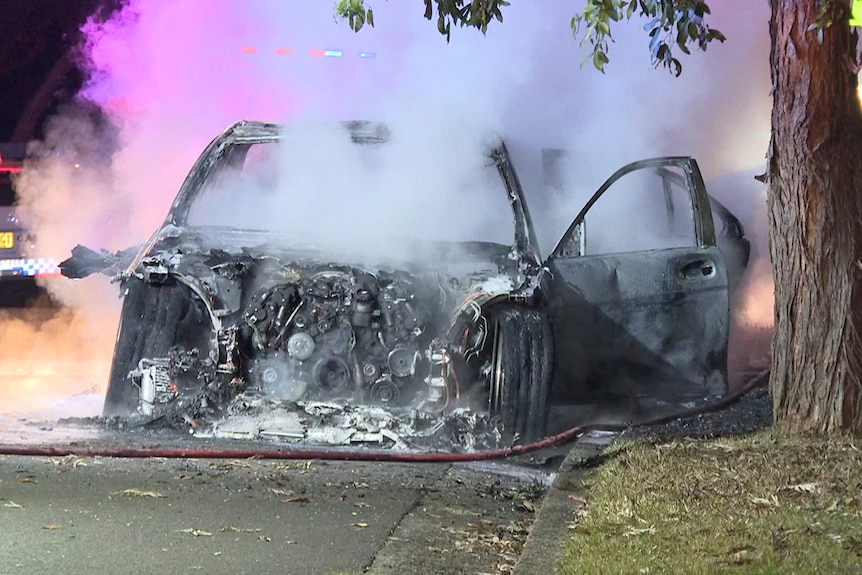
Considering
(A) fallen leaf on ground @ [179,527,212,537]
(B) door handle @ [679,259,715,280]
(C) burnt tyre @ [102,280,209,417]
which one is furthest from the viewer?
(B) door handle @ [679,259,715,280]

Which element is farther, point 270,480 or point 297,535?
point 270,480

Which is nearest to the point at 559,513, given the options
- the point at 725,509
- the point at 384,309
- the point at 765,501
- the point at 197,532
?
the point at 725,509

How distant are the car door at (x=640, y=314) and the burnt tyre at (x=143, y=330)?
84.9 inches

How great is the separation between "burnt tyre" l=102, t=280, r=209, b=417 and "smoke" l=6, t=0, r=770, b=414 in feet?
3.29

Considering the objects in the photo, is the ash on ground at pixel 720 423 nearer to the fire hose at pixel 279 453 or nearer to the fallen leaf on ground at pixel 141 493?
the fire hose at pixel 279 453

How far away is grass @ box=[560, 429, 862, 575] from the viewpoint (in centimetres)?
360

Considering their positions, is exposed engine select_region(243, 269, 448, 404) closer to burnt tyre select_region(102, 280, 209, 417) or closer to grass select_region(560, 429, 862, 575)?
burnt tyre select_region(102, 280, 209, 417)

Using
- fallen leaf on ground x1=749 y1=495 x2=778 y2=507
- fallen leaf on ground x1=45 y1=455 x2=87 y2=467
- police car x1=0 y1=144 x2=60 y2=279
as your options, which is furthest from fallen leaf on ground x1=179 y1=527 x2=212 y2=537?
police car x1=0 y1=144 x2=60 y2=279

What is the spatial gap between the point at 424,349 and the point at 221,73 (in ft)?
11.9

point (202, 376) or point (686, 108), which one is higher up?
point (686, 108)

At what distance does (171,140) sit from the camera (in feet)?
28.8

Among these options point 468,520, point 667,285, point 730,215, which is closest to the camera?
point 468,520

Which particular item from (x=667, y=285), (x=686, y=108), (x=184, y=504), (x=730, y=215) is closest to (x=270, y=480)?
(x=184, y=504)

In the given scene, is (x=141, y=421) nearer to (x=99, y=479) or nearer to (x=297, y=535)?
(x=99, y=479)
